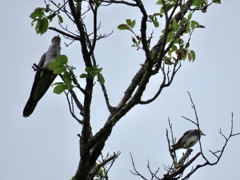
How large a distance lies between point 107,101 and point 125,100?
0.25 m

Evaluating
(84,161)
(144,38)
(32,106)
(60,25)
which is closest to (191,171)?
(84,161)

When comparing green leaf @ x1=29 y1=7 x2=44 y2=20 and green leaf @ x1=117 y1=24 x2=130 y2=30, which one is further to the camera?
green leaf @ x1=117 y1=24 x2=130 y2=30

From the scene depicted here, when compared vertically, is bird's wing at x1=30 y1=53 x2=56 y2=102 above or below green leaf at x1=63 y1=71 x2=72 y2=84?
above

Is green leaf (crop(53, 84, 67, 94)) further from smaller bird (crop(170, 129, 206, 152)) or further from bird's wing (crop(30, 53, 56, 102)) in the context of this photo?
smaller bird (crop(170, 129, 206, 152))

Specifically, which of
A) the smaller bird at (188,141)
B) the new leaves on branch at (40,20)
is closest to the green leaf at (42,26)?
the new leaves on branch at (40,20)

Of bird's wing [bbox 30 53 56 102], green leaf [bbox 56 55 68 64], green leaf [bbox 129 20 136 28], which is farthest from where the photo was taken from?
bird's wing [bbox 30 53 56 102]

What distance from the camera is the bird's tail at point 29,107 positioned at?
26.3ft

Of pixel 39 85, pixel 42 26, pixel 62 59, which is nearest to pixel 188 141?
pixel 39 85

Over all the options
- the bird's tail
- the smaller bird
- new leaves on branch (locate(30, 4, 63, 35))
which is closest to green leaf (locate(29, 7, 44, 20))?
new leaves on branch (locate(30, 4, 63, 35))

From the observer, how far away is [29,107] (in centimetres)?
816

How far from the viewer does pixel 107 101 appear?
5594mm

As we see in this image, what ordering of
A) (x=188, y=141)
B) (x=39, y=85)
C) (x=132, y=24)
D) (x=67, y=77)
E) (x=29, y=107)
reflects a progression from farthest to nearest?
1. (x=188, y=141)
2. (x=39, y=85)
3. (x=29, y=107)
4. (x=132, y=24)
5. (x=67, y=77)

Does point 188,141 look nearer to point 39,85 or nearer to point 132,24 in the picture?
→ point 39,85

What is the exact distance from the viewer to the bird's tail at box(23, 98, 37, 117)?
8.03m
